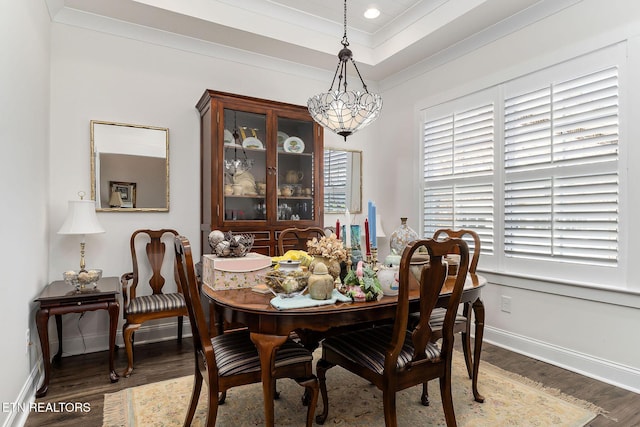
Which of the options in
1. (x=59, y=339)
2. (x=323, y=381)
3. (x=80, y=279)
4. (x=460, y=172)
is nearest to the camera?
(x=323, y=381)

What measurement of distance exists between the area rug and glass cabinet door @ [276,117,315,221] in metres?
1.66

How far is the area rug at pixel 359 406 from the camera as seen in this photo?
2.02m

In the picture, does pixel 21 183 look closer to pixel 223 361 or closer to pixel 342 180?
pixel 223 361

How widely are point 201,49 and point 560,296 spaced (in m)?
3.85

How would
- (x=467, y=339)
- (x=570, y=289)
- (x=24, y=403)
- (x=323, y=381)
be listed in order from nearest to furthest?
(x=323, y=381) → (x=24, y=403) → (x=467, y=339) → (x=570, y=289)

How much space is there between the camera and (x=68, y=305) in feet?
8.00

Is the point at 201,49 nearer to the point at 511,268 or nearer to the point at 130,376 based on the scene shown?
the point at 130,376

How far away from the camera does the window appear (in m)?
2.55

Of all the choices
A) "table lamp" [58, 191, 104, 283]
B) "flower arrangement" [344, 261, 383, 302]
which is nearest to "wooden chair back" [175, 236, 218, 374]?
"flower arrangement" [344, 261, 383, 302]

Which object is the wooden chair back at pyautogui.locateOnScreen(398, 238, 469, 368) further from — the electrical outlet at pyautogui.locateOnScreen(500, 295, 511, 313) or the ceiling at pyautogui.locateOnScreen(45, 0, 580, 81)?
the ceiling at pyautogui.locateOnScreen(45, 0, 580, 81)

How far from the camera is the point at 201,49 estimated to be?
353cm

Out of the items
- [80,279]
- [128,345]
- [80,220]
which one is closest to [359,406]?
[128,345]

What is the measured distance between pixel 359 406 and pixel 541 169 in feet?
7.55

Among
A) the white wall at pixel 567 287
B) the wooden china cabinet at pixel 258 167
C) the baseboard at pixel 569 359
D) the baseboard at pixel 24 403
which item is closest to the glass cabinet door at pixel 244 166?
the wooden china cabinet at pixel 258 167
